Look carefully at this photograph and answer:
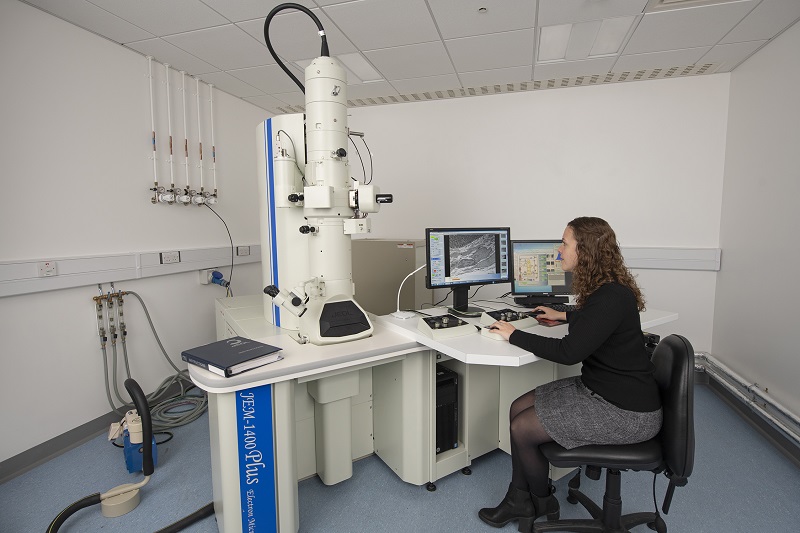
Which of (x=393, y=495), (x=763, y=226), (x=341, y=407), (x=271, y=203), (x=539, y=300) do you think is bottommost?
(x=393, y=495)

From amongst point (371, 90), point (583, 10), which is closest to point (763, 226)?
point (583, 10)

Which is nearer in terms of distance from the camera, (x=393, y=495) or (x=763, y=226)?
(x=393, y=495)

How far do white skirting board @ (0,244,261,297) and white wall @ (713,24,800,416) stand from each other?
3.56 m

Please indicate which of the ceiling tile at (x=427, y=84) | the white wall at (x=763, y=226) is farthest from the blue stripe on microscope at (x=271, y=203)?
the white wall at (x=763, y=226)

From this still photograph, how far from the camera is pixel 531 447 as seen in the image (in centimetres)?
135

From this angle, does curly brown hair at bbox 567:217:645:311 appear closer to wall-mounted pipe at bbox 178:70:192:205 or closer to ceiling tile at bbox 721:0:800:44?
ceiling tile at bbox 721:0:800:44

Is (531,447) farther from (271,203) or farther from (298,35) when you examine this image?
(298,35)

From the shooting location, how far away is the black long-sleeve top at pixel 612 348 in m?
1.22

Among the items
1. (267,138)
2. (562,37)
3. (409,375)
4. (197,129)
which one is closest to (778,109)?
(562,37)

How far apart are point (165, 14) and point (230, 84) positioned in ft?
3.20

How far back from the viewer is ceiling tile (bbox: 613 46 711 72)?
7.97 ft

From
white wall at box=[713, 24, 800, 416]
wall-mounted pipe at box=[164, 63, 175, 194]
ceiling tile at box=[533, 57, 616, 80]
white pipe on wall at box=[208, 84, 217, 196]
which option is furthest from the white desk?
ceiling tile at box=[533, 57, 616, 80]

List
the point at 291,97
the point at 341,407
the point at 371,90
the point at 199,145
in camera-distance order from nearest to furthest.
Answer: the point at 341,407
the point at 199,145
the point at 371,90
the point at 291,97

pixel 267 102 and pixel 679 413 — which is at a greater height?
pixel 267 102
